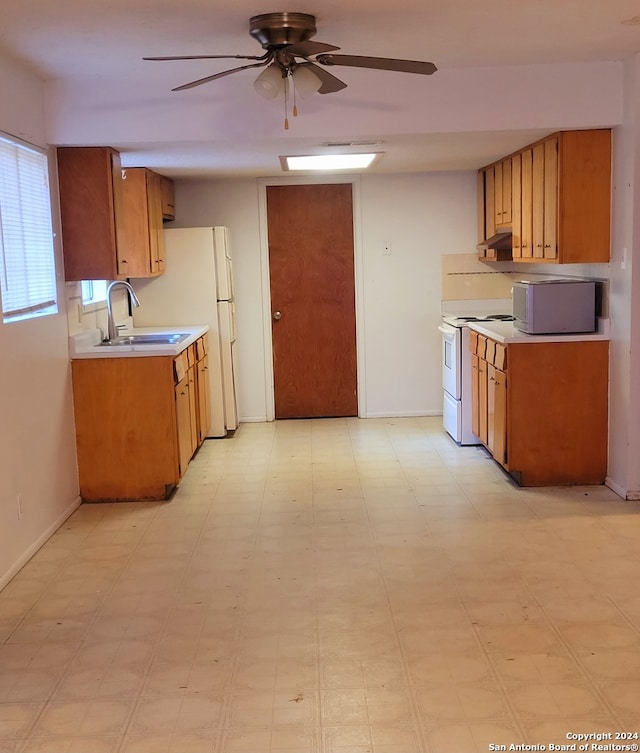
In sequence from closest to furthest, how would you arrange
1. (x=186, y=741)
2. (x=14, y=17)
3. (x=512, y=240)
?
1. (x=186, y=741)
2. (x=14, y=17)
3. (x=512, y=240)

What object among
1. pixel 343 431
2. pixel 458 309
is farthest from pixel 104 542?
pixel 458 309

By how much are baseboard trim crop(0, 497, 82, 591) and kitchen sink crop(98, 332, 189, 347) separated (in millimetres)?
1171

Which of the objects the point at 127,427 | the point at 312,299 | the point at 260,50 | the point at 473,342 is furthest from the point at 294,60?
the point at 312,299

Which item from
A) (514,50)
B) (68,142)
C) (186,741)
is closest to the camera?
(186,741)

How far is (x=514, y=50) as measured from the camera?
426 cm

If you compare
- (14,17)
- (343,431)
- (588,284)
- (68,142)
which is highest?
(14,17)

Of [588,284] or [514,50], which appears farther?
[588,284]

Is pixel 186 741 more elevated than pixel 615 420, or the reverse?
pixel 615 420

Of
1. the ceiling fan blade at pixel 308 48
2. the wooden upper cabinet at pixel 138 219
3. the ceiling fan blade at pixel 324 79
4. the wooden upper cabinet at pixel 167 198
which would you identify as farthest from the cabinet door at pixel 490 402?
the wooden upper cabinet at pixel 167 198

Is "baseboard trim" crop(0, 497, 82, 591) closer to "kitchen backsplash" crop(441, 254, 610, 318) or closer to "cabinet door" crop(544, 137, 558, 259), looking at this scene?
"cabinet door" crop(544, 137, 558, 259)

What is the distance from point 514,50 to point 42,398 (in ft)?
9.88

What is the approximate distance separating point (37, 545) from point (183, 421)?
1.38 m

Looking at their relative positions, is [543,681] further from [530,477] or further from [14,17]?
[14,17]

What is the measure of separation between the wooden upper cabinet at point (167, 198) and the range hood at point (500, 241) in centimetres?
255
